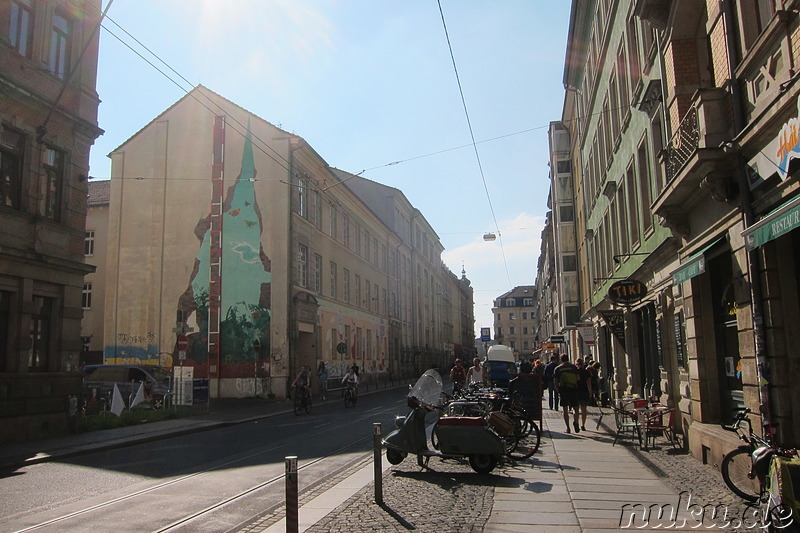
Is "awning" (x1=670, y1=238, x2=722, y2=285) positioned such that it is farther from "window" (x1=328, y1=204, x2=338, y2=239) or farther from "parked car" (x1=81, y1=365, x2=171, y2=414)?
"window" (x1=328, y1=204, x2=338, y2=239)

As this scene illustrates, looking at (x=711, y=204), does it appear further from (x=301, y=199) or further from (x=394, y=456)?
(x=301, y=199)

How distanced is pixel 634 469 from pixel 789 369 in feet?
9.29

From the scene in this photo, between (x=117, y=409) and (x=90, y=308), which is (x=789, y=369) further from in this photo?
(x=90, y=308)

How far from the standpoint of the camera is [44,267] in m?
16.7

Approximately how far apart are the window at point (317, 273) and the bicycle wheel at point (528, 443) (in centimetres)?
2447

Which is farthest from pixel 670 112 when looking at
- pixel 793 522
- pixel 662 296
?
pixel 793 522

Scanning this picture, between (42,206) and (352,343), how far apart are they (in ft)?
87.2

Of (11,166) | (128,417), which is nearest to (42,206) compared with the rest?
(11,166)

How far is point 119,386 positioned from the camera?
73.9 ft

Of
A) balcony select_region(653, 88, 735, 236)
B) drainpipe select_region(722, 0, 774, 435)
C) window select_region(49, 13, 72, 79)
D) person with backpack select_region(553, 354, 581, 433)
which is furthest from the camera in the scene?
window select_region(49, 13, 72, 79)

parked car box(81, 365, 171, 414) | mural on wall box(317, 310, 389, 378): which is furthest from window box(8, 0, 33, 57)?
mural on wall box(317, 310, 389, 378)

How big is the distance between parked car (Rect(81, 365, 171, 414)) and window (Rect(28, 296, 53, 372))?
4.70 m

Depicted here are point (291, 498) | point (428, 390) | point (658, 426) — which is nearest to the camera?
point (291, 498)

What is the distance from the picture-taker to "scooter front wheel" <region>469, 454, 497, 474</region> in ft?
31.4
